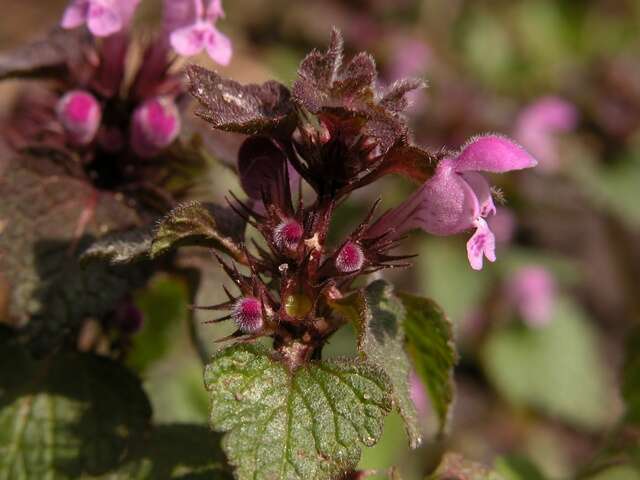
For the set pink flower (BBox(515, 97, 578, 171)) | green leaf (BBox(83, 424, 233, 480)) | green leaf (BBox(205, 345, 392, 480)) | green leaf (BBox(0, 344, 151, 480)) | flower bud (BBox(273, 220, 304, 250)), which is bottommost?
green leaf (BBox(0, 344, 151, 480))

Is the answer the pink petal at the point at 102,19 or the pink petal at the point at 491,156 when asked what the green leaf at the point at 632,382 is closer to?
the pink petal at the point at 491,156

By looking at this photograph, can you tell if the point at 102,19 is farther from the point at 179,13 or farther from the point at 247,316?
the point at 247,316

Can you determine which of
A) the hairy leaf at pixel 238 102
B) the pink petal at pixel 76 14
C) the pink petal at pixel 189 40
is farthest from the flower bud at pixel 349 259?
the pink petal at pixel 76 14

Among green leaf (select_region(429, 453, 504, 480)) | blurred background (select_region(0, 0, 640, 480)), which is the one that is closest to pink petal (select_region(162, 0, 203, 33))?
green leaf (select_region(429, 453, 504, 480))

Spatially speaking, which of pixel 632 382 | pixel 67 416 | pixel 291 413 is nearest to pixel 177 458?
pixel 67 416

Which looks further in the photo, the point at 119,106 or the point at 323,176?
the point at 119,106

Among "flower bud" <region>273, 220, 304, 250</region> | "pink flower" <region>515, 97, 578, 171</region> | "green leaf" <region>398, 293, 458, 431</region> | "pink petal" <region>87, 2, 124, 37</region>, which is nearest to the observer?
"flower bud" <region>273, 220, 304, 250</region>

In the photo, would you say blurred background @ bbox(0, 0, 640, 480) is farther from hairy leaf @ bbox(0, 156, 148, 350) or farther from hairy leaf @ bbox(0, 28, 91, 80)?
hairy leaf @ bbox(0, 28, 91, 80)
